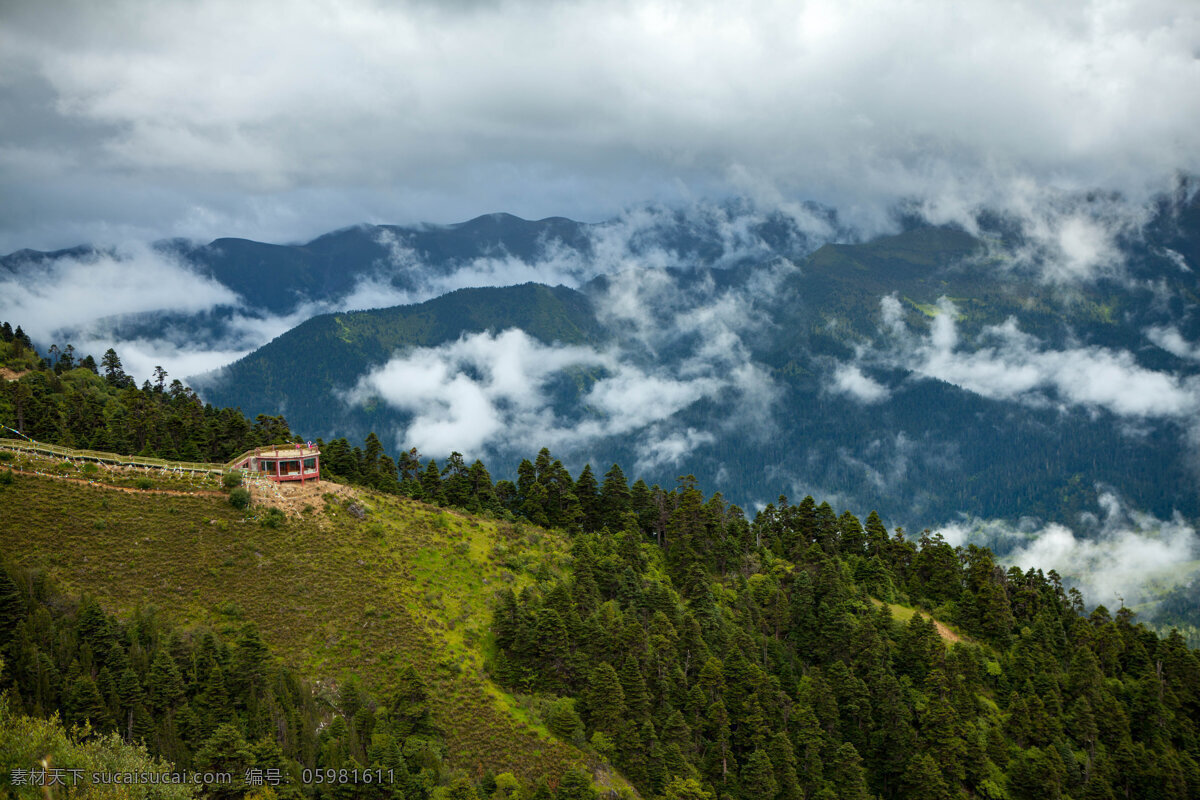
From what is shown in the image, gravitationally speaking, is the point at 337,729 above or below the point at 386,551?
below

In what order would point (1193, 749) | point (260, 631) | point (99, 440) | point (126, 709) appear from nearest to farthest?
point (126, 709), point (260, 631), point (1193, 749), point (99, 440)

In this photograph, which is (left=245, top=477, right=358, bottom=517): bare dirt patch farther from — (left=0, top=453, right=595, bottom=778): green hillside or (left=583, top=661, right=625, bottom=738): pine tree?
(left=583, top=661, right=625, bottom=738): pine tree

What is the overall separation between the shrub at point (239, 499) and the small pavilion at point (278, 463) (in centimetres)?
509

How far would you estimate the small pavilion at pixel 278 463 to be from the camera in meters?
83.3

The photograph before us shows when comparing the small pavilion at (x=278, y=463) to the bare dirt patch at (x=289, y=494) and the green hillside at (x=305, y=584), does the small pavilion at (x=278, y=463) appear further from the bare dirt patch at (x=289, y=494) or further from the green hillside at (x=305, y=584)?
the green hillside at (x=305, y=584)

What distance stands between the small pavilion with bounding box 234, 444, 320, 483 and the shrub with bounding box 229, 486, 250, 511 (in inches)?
200

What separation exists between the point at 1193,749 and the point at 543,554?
9052 centimetres

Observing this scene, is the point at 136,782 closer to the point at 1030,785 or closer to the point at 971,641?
the point at 1030,785

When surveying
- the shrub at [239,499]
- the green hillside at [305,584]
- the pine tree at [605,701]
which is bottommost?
the pine tree at [605,701]

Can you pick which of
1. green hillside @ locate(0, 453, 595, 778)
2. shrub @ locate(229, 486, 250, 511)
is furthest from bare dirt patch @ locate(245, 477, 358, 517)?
shrub @ locate(229, 486, 250, 511)

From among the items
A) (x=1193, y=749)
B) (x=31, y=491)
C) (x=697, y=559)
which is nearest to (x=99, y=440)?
(x=31, y=491)

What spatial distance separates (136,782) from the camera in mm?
40875

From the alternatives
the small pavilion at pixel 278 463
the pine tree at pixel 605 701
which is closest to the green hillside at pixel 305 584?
the small pavilion at pixel 278 463

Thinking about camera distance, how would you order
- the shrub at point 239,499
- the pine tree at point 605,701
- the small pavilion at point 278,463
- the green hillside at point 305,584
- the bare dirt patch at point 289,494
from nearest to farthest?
the green hillside at point 305,584 < the pine tree at point 605,701 < the shrub at point 239,499 < the bare dirt patch at point 289,494 < the small pavilion at point 278,463
